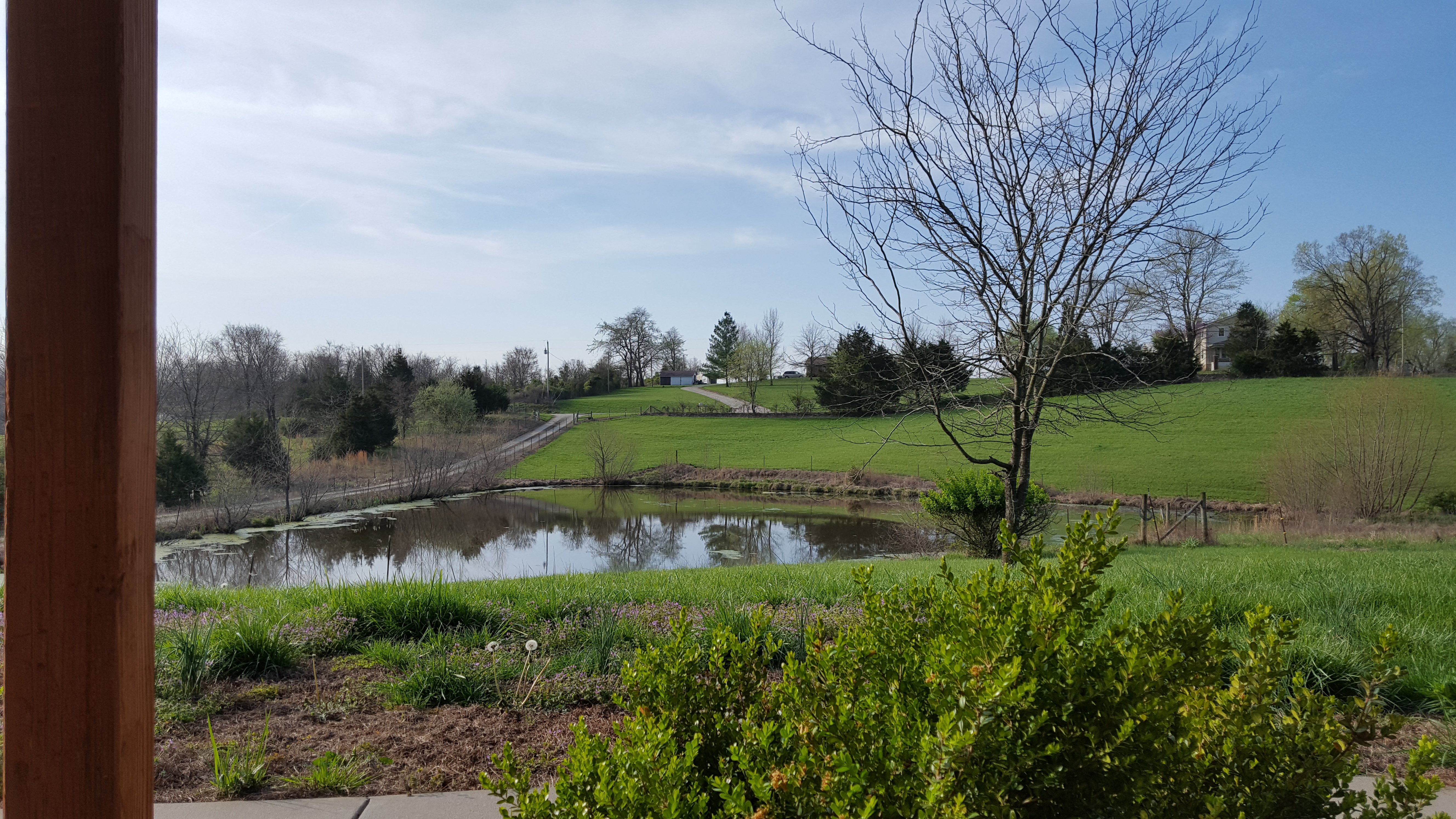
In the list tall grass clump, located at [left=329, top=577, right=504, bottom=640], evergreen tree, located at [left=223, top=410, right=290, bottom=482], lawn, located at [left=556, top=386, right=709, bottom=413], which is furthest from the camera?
lawn, located at [left=556, top=386, right=709, bottom=413]

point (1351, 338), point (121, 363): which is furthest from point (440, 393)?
point (1351, 338)

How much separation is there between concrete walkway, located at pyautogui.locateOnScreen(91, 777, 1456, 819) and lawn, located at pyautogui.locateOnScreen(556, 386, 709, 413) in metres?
53.4

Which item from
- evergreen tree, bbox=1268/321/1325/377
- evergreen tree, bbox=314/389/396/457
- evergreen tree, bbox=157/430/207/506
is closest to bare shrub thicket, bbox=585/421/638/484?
evergreen tree, bbox=314/389/396/457

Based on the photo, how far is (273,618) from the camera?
4.04 m

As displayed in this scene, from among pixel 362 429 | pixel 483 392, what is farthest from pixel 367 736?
pixel 483 392

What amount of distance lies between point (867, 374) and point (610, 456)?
29.2 meters

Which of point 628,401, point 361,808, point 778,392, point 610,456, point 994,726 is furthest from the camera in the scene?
point 628,401

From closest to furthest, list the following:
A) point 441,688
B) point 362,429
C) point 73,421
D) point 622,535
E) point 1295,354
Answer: point 73,421, point 441,688, point 622,535, point 362,429, point 1295,354

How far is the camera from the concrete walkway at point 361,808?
2.21 m

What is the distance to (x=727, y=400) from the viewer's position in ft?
202

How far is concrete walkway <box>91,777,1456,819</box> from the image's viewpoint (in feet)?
7.26

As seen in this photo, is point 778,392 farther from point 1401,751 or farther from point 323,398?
point 1401,751

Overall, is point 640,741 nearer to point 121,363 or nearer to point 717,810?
point 717,810

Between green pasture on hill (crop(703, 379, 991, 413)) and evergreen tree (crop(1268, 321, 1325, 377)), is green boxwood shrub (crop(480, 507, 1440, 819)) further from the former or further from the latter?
evergreen tree (crop(1268, 321, 1325, 377))
